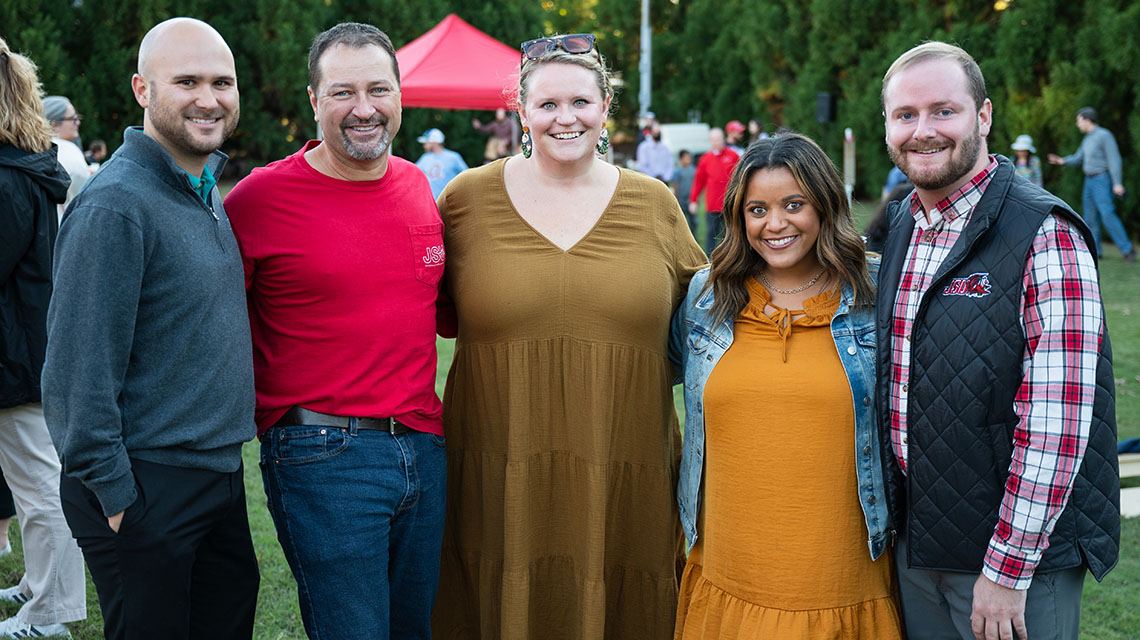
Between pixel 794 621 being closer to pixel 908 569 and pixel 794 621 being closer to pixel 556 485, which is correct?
pixel 908 569

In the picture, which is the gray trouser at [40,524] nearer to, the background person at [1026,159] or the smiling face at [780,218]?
the smiling face at [780,218]

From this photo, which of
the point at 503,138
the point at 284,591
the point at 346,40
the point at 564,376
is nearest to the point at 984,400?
the point at 564,376

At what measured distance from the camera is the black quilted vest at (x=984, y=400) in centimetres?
231

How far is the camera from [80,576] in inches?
160

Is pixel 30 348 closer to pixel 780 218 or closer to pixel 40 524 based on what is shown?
pixel 40 524

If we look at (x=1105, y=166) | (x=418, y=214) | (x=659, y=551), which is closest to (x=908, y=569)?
(x=659, y=551)

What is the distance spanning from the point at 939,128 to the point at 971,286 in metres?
0.41

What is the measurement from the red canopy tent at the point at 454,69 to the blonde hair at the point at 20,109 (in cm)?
1033

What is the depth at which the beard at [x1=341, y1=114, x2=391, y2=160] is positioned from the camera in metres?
2.82

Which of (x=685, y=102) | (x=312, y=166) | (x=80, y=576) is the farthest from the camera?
(x=685, y=102)

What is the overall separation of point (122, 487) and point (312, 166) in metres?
1.03

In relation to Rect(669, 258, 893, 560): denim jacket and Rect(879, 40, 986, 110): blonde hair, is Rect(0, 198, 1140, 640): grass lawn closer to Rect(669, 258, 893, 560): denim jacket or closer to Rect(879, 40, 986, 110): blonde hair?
Rect(669, 258, 893, 560): denim jacket

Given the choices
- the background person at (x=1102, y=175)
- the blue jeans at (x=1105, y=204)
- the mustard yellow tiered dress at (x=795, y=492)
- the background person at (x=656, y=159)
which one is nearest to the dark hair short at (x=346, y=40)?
the mustard yellow tiered dress at (x=795, y=492)

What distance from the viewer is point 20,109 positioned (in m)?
3.89
